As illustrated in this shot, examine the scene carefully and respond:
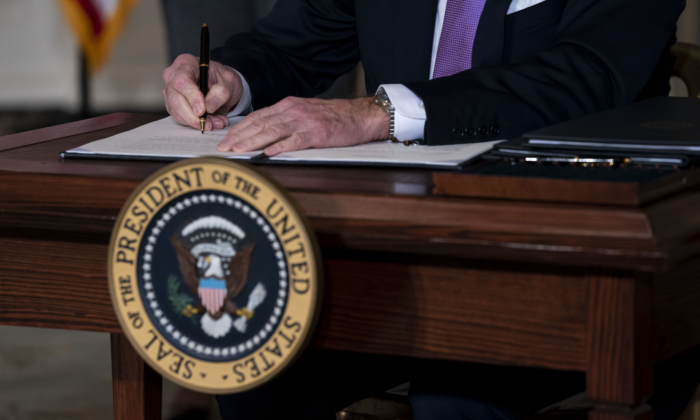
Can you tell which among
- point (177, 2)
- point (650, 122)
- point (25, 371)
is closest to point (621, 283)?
point (650, 122)

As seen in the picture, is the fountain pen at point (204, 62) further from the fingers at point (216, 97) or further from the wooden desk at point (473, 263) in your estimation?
the wooden desk at point (473, 263)

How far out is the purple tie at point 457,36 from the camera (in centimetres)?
136

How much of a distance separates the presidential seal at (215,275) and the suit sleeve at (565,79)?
0.38m

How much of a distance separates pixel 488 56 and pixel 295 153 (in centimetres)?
60

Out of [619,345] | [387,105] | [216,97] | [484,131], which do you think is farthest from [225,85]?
[619,345]

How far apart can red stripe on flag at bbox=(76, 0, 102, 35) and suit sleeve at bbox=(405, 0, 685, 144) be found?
4.99 metres

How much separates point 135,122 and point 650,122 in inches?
30.9

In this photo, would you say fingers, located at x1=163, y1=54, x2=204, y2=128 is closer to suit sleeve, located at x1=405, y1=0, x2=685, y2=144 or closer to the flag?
suit sleeve, located at x1=405, y1=0, x2=685, y2=144

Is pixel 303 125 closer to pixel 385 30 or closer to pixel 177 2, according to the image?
pixel 385 30

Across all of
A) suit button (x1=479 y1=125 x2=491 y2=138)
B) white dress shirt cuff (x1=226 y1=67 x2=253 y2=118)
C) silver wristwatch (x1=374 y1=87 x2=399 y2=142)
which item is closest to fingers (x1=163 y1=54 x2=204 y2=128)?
white dress shirt cuff (x1=226 y1=67 x2=253 y2=118)

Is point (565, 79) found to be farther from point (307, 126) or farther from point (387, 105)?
point (307, 126)

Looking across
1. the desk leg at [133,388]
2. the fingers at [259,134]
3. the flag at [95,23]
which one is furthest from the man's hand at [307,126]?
the flag at [95,23]

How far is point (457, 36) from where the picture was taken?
1.39 metres

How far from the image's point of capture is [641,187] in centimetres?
61
